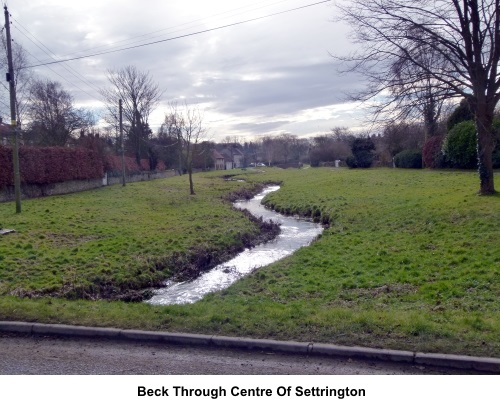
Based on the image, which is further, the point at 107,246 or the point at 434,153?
the point at 434,153

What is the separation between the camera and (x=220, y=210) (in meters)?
21.5

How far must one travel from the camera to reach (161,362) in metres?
5.02

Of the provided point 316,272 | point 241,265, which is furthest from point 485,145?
point 241,265

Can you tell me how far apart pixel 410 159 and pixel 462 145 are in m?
10.6

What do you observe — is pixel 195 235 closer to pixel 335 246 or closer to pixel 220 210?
pixel 335 246

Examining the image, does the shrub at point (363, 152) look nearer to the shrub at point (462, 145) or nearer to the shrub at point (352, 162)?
the shrub at point (352, 162)

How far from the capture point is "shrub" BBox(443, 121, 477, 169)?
2780cm

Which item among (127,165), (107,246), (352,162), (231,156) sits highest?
(231,156)

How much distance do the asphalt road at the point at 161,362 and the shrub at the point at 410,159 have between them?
3629cm

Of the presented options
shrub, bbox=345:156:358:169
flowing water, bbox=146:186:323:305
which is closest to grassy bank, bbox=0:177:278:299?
flowing water, bbox=146:186:323:305

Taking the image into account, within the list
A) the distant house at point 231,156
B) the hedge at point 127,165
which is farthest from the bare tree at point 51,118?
the distant house at point 231,156

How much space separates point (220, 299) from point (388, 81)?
9.61 metres

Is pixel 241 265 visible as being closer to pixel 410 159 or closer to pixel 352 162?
pixel 410 159

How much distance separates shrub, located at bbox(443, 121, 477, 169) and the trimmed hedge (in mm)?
25611
